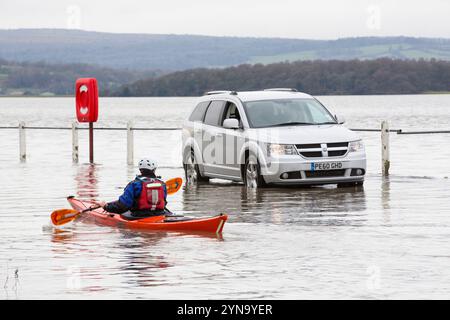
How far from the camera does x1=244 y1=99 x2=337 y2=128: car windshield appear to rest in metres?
23.2

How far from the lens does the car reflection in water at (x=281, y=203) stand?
17281 mm

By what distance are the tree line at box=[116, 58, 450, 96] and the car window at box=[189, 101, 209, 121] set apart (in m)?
147

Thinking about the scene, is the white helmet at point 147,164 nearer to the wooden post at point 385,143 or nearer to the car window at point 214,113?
the car window at point 214,113

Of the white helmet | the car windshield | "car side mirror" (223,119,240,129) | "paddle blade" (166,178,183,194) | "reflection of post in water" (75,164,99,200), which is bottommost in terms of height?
"reflection of post in water" (75,164,99,200)

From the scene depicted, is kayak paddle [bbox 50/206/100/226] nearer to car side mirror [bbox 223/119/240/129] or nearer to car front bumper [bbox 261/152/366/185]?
car front bumper [bbox 261/152/366/185]

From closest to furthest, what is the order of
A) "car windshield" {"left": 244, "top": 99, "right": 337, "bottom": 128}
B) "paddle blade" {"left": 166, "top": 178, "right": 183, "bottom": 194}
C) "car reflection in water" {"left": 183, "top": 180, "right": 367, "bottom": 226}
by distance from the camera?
1. "car reflection in water" {"left": 183, "top": 180, "right": 367, "bottom": 226}
2. "paddle blade" {"left": 166, "top": 178, "right": 183, "bottom": 194}
3. "car windshield" {"left": 244, "top": 99, "right": 337, "bottom": 128}

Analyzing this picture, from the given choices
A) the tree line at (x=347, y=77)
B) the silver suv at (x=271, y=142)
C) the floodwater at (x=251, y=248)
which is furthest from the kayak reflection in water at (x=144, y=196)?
the tree line at (x=347, y=77)

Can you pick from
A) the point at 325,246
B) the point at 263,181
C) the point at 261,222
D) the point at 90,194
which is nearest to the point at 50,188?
the point at 90,194

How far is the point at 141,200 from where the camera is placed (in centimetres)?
1573

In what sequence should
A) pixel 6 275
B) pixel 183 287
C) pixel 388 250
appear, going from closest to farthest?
pixel 183 287
pixel 6 275
pixel 388 250

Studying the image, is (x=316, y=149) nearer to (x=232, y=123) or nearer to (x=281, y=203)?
(x=232, y=123)

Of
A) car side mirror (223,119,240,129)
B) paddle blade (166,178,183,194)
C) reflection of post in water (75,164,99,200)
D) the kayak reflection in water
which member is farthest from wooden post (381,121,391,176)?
the kayak reflection in water
